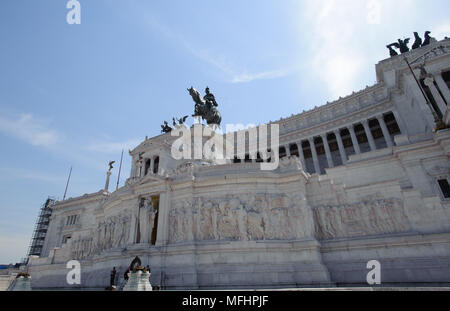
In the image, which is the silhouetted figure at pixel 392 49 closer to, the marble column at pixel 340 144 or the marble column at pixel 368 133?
the marble column at pixel 368 133

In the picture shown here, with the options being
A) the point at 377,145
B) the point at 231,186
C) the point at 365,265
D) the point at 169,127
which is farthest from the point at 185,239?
the point at 377,145

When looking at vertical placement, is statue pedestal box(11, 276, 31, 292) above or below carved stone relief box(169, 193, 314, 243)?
below

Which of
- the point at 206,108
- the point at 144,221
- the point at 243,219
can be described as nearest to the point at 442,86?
the point at 206,108

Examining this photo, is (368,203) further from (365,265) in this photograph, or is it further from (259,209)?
(259,209)

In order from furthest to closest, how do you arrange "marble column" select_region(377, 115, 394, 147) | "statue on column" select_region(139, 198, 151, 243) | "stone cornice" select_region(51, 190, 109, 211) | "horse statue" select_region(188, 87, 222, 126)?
1. "stone cornice" select_region(51, 190, 109, 211)
2. "marble column" select_region(377, 115, 394, 147)
3. "horse statue" select_region(188, 87, 222, 126)
4. "statue on column" select_region(139, 198, 151, 243)

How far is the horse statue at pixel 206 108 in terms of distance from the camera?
32.1 m

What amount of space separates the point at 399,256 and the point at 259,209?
8.68 metres

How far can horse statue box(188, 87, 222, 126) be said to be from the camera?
3212 cm

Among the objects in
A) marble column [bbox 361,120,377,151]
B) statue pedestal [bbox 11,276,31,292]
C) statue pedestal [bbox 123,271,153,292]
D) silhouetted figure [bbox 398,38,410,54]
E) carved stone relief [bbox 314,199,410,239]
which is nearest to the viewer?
statue pedestal [bbox 123,271,153,292]

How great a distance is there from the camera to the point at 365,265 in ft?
52.1

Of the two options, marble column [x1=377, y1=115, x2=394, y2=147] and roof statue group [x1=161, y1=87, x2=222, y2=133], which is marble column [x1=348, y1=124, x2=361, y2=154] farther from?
roof statue group [x1=161, y1=87, x2=222, y2=133]

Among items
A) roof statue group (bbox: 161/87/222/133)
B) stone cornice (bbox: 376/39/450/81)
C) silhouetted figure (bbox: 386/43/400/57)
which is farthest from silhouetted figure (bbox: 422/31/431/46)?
roof statue group (bbox: 161/87/222/133)

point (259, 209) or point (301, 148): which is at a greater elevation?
point (301, 148)

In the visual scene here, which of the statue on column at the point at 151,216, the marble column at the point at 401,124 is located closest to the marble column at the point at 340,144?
the marble column at the point at 401,124
